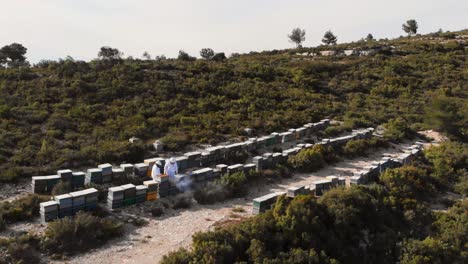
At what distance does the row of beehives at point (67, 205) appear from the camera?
1371cm

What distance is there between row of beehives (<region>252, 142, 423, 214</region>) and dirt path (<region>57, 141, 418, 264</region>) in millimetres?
796

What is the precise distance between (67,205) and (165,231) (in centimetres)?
350

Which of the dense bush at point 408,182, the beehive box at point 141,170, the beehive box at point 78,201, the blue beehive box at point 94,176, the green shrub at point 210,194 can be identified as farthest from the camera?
the beehive box at point 141,170

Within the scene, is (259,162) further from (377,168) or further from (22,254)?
(22,254)

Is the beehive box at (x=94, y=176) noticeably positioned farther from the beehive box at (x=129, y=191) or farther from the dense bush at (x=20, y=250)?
the dense bush at (x=20, y=250)

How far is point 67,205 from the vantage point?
1409 centimetres

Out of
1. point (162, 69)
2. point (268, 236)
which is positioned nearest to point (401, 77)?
point (162, 69)

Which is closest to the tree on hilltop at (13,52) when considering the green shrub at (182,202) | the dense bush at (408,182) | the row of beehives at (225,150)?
the row of beehives at (225,150)

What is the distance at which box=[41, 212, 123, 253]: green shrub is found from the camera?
1247cm

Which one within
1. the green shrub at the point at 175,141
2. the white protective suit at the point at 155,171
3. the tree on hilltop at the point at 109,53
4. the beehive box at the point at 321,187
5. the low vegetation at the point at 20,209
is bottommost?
the low vegetation at the point at 20,209

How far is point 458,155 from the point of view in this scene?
934 inches

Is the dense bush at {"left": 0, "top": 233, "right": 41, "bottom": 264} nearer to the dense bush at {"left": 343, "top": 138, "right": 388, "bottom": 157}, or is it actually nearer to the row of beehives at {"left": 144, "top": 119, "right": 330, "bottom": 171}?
the row of beehives at {"left": 144, "top": 119, "right": 330, "bottom": 171}

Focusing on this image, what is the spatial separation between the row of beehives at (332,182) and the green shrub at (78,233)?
202 inches

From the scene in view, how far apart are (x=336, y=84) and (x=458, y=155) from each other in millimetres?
22737
